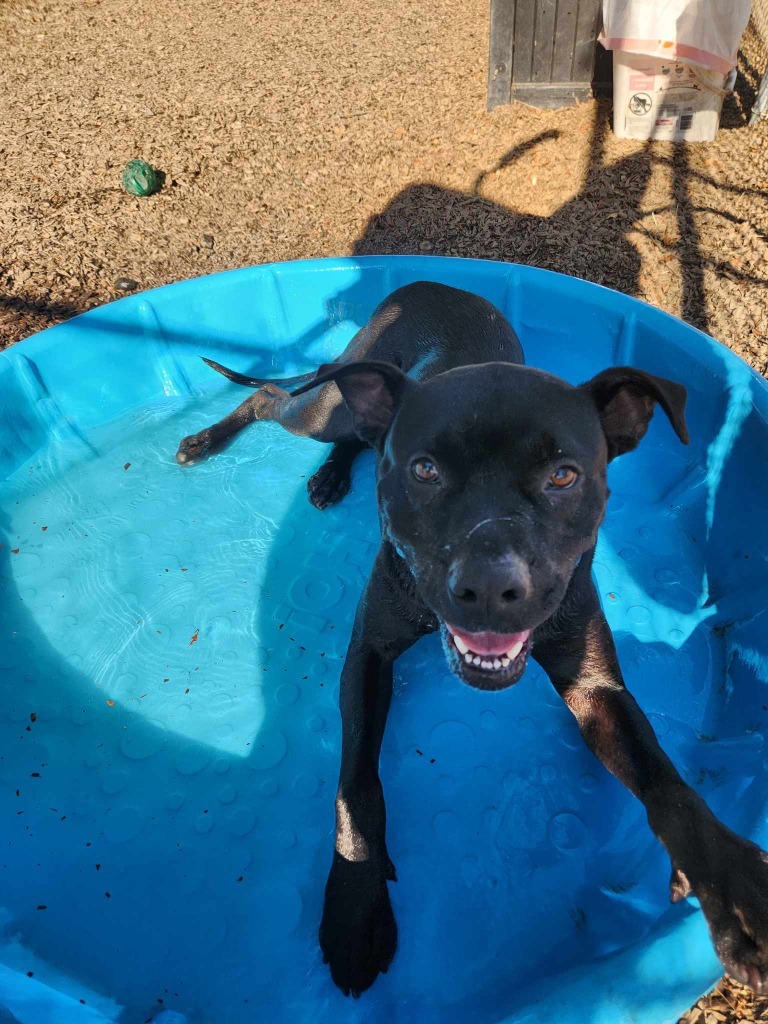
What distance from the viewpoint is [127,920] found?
2.84 metres

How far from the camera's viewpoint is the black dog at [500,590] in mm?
2055

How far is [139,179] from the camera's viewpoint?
6281 mm

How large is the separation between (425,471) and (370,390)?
0.55 metres

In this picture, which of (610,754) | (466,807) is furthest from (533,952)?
(610,754)

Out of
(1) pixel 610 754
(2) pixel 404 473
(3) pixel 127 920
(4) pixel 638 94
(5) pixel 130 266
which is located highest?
(4) pixel 638 94

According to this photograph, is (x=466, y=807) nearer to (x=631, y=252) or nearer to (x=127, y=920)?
(x=127, y=920)

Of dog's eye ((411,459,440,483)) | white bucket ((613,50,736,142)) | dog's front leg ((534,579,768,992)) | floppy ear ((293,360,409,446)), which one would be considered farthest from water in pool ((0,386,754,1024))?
white bucket ((613,50,736,142))

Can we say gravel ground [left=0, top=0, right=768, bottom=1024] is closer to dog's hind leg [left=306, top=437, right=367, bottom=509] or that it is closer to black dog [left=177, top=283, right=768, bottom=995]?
dog's hind leg [left=306, top=437, right=367, bottom=509]

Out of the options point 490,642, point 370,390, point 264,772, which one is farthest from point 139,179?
point 490,642

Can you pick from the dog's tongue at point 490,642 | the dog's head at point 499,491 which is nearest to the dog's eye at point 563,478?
the dog's head at point 499,491

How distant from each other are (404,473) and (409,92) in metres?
6.92

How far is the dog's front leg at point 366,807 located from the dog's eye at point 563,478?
80cm

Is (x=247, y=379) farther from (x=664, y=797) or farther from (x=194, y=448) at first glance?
(x=664, y=797)

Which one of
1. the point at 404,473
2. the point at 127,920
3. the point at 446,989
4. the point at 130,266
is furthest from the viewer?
the point at 130,266
